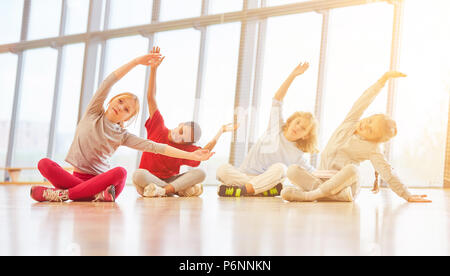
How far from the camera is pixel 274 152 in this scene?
2.64 m

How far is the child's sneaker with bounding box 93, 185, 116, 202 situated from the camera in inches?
70.0

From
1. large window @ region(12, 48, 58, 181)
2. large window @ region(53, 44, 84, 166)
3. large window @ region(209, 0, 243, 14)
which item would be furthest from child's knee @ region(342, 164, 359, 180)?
large window @ region(12, 48, 58, 181)

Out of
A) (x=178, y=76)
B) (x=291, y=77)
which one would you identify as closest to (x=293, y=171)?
(x=291, y=77)

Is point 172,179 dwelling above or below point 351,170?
below

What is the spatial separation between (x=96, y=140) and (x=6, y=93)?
12.5ft

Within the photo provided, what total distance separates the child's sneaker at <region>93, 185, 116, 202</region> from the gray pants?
43 centimetres

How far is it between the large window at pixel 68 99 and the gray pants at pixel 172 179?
3044mm

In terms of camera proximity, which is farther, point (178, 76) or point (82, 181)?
point (178, 76)

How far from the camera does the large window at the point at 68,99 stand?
5.09 metres

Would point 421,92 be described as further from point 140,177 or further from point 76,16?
point 76,16

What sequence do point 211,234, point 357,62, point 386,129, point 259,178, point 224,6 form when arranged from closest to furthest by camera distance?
point 211,234, point 386,129, point 259,178, point 357,62, point 224,6

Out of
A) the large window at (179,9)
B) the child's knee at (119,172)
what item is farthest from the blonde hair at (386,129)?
the large window at (179,9)

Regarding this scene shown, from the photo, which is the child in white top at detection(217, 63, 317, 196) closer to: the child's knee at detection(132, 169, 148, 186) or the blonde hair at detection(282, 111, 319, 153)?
the blonde hair at detection(282, 111, 319, 153)
